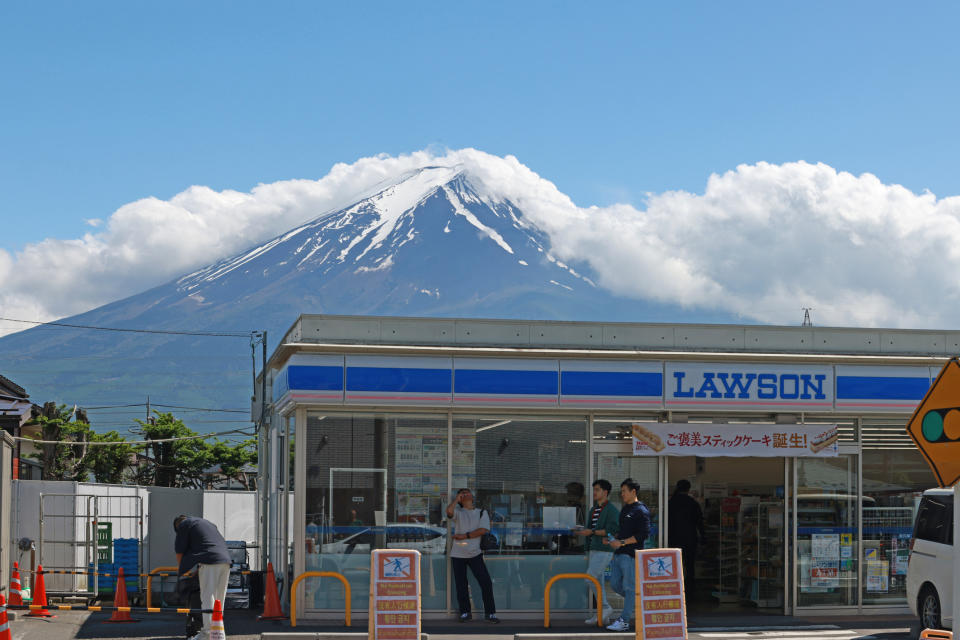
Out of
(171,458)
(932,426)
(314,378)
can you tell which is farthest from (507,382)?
(171,458)

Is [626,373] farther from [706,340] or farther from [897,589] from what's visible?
[897,589]

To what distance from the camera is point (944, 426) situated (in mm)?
8070

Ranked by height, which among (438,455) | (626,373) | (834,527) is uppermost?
(626,373)

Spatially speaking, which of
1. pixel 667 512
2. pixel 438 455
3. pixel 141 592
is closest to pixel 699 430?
pixel 667 512

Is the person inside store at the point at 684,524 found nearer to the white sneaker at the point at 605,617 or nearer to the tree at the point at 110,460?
the white sneaker at the point at 605,617

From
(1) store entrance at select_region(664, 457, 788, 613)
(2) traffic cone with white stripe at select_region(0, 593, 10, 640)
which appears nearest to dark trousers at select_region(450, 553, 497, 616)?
(1) store entrance at select_region(664, 457, 788, 613)

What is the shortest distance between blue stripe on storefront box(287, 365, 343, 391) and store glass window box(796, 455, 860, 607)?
653 cm

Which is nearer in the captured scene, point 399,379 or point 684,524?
point 399,379

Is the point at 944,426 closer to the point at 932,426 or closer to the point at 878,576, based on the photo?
the point at 932,426

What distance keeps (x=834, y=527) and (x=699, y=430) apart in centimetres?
248

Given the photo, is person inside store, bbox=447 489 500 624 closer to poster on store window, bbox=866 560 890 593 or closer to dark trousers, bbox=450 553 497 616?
dark trousers, bbox=450 553 497 616

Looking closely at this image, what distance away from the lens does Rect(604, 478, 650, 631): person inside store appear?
14.6 m

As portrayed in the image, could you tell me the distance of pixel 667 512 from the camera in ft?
54.2

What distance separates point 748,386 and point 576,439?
8.21ft
